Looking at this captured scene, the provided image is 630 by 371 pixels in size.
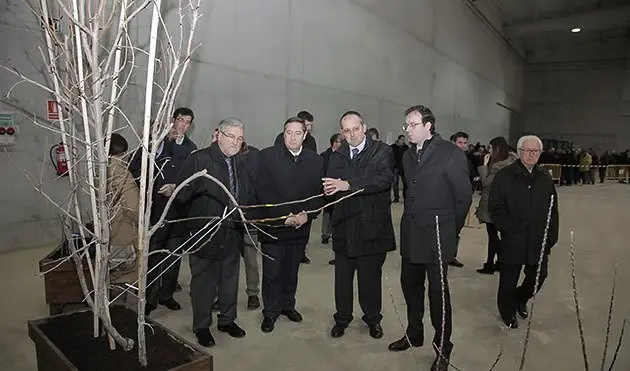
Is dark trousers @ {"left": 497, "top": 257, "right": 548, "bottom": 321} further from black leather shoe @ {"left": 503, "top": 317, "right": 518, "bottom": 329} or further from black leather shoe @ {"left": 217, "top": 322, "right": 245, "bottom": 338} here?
black leather shoe @ {"left": 217, "top": 322, "right": 245, "bottom": 338}

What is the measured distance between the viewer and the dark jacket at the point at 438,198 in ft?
7.72

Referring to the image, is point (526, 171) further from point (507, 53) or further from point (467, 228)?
point (507, 53)

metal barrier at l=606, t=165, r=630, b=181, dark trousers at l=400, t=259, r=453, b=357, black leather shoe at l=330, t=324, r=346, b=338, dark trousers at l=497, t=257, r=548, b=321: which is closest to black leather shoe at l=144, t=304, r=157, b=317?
black leather shoe at l=330, t=324, r=346, b=338

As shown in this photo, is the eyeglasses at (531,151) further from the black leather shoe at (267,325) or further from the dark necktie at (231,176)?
the black leather shoe at (267,325)

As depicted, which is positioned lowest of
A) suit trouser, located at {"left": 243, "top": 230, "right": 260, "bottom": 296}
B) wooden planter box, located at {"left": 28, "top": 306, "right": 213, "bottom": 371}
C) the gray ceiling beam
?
suit trouser, located at {"left": 243, "top": 230, "right": 260, "bottom": 296}

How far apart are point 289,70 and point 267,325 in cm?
485

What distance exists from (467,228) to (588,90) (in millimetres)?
17636

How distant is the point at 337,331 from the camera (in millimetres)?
2834

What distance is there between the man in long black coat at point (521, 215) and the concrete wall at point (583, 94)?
20.4 meters

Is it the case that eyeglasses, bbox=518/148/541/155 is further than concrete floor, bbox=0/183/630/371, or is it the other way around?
eyeglasses, bbox=518/148/541/155

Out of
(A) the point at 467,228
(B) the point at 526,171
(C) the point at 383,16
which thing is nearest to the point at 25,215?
(B) the point at 526,171

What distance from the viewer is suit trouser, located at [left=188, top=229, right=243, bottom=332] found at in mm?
2631

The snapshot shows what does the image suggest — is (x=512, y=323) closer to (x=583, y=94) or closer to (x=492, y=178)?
(x=492, y=178)

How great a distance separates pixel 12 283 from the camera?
11.7 feet
